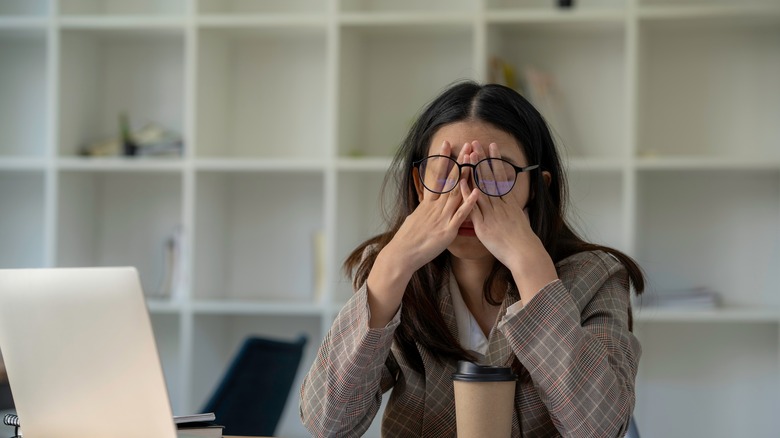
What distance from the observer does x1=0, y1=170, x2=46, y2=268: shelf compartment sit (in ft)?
12.1

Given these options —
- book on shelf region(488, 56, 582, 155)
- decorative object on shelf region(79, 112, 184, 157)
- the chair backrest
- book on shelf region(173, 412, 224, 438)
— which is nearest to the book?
book on shelf region(173, 412, 224, 438)

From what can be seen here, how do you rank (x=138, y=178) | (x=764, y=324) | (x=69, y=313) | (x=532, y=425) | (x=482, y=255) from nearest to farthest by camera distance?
(x=69, y=313), (x=532, y=425), (x=482, y=255), (x=764, y=324), (x=138, y=178)

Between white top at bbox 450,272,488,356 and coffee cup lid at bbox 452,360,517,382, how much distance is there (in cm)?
41

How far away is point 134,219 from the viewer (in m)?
3.66

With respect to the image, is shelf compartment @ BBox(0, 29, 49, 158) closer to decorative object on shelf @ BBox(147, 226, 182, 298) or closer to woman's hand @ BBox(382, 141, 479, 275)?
decorative object on shelf @ BBox(147, 226, 182, 298)

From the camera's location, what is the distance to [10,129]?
3695mm

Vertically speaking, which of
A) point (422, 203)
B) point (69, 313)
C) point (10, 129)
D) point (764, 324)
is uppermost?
point (10, 129)

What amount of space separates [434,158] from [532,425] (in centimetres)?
44

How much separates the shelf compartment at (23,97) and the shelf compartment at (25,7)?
120 mm

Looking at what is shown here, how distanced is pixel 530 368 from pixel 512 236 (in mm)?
213

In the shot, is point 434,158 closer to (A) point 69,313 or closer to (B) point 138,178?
(A) point 69,313

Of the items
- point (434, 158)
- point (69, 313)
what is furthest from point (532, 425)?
point (69, 313)

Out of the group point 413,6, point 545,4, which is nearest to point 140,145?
point 413,6

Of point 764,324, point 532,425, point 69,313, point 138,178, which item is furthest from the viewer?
point 138,178
